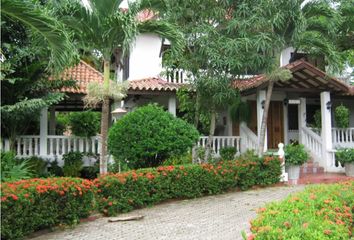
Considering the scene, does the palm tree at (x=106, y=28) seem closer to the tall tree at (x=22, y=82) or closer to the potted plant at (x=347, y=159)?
the tall tree at (x=22, y=82)

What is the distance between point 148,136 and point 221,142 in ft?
19.5

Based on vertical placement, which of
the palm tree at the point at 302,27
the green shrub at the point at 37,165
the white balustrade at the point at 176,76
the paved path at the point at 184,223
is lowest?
the paved path at the point at 184,223

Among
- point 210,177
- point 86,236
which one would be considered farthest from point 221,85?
point 86,236

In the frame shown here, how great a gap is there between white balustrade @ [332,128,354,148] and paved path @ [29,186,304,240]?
6.83 meters

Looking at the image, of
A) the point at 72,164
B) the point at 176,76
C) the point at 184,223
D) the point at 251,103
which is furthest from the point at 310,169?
the point at 72,164

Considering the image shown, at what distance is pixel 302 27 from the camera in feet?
40.7

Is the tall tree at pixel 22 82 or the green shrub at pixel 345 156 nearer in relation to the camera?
the tall tree at pixel 22 82

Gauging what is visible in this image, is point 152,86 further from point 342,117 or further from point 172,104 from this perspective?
point 342,117

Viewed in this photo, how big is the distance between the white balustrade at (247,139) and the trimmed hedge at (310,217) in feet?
25.7

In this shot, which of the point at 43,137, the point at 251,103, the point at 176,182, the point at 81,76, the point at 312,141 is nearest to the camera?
the point at 176,182

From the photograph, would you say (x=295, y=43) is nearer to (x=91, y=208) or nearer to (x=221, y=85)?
(x=221, y=85)

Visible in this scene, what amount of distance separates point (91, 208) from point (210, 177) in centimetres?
396

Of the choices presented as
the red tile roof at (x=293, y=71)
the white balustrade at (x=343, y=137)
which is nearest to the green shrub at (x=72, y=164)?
the red tile roof at (x=293, y=71)

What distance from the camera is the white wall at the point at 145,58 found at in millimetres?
17922
